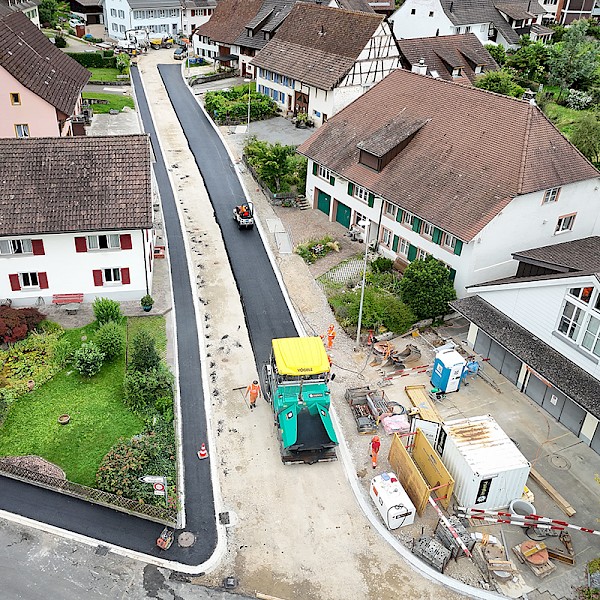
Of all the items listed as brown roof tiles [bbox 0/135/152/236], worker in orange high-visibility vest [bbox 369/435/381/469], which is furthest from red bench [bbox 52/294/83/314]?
worker in orange high-visibility vest [bbox 369/435/381/469]

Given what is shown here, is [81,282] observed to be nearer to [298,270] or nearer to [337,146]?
[298,270]

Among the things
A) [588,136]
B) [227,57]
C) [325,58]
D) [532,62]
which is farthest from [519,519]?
[227,57]

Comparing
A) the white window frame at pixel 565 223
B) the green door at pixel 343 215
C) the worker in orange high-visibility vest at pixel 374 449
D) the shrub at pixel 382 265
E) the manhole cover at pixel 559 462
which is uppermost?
the white window frame at pixel 565 223

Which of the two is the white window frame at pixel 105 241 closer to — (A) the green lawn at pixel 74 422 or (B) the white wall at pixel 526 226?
(A) the green lawn at pixel 74 422

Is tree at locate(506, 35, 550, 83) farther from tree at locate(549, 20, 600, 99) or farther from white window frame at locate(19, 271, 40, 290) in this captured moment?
white window frame at locate(19, 271, 40, 290)

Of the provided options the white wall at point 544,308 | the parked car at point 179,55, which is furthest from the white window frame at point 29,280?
the parked car at point 179,55

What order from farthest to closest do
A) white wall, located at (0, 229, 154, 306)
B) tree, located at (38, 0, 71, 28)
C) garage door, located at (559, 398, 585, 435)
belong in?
tree, located at (38, 0, 71, 28)
white wall, located at (0, 229, 154, 306)
garage door, located at (559, 398, 585, 435)

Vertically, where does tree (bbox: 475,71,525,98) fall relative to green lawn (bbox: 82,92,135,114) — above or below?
above
